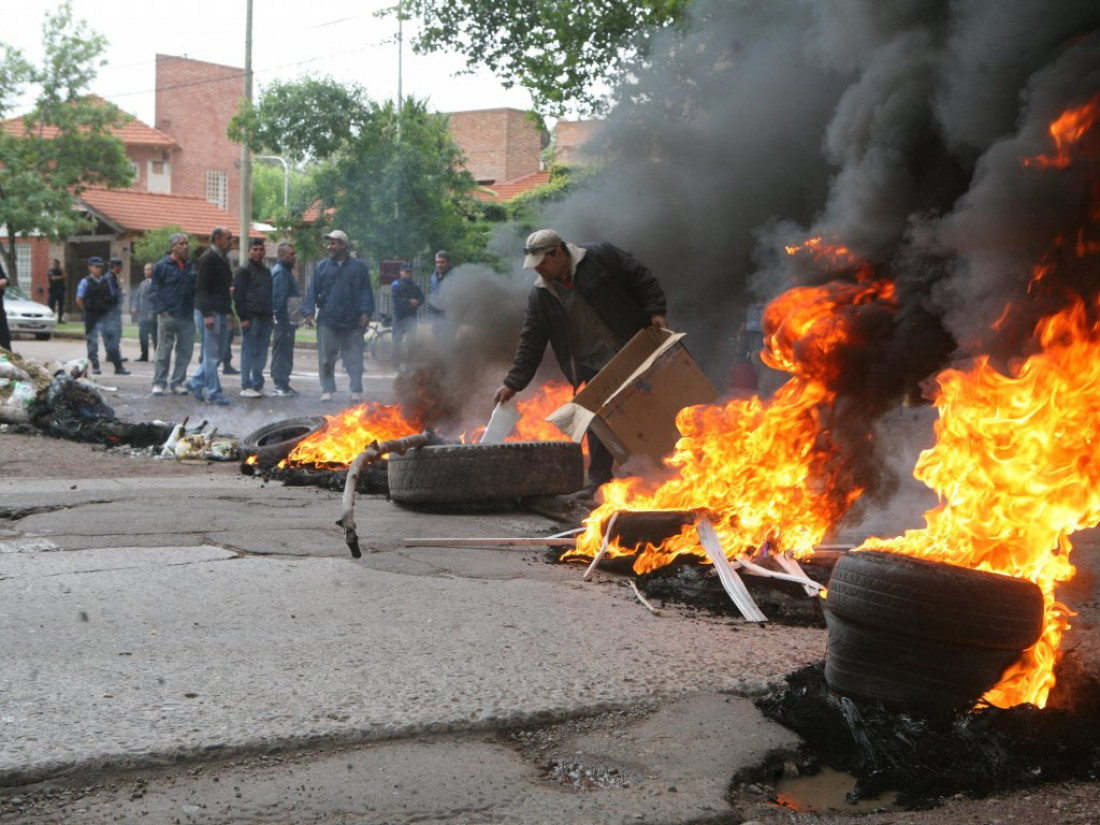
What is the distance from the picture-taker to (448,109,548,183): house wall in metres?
57.6

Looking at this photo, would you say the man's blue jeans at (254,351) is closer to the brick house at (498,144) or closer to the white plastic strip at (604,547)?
the white plastic strip at (604,547)

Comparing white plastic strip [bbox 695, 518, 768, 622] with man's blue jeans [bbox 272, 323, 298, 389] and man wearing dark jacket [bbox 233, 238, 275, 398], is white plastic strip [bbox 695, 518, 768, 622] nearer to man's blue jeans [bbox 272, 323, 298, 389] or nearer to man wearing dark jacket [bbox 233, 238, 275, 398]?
man wearing dark jacket [bbox 233, 238, 275, 398]

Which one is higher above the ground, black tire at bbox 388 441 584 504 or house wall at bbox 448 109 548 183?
house wall at bbox 448 109 548 183

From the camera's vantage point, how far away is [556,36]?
17.2 meters

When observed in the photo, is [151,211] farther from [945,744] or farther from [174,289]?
[945,744]

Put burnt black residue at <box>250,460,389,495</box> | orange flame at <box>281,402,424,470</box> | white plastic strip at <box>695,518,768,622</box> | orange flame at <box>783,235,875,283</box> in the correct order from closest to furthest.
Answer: white plastic strip at <box>695,518,768,622</box>
orange flame at <box>783,235,875,283</box>
burnt black residue at <box>250,460,389,495</box>
orange flame at <box>281,402,424,470</box>

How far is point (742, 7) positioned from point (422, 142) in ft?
53.2

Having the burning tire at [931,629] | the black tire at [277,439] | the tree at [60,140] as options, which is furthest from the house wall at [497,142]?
the burning tire at [931,629]

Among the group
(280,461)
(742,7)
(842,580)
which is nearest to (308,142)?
(742,7)

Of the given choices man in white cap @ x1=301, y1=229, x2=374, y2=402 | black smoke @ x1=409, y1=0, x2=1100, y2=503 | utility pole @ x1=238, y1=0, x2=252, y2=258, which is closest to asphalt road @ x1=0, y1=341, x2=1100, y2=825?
black smoke @ x1=409, y1=0, x2=1100, y2=503

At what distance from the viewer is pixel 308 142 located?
85.2 feet

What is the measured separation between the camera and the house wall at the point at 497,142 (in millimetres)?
57562

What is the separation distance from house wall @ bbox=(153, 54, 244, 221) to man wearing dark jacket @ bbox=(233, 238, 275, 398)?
4956 centimetres

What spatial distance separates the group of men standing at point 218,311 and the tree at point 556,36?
4988 mm
